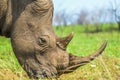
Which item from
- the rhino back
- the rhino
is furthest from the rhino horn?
the rhino back

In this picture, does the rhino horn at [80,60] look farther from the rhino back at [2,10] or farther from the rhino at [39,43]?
the rhino back at [2,10]

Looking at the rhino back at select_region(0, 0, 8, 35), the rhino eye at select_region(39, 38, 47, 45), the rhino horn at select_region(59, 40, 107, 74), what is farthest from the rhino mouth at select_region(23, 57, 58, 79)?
the rhino back at select_region(0, 0, 8, 35)

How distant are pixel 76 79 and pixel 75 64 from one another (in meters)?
1.03

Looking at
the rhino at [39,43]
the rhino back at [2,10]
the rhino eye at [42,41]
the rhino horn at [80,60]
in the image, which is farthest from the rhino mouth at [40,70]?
the rhino back at [2,10]

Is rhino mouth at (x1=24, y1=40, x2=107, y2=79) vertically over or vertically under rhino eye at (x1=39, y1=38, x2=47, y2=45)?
under

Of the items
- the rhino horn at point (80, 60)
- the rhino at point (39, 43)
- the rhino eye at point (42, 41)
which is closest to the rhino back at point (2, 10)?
the rhino at point (39, 43)

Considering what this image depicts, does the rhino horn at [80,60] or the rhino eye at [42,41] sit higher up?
the rhino eye at [42,41]

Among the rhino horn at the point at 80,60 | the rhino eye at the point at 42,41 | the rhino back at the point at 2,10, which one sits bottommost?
the rhino horn at the point at 80,60

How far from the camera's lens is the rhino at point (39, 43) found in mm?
7113

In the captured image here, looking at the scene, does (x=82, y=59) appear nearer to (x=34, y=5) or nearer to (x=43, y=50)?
(x=43, y=50)

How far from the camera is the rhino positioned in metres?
7.11

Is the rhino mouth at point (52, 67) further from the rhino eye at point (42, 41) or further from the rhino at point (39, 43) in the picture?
the rhino eye at point (42, 41)

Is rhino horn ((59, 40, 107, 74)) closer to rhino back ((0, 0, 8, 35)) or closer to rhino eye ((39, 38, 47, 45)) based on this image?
rhino eye ((39, 38, 47, 45))

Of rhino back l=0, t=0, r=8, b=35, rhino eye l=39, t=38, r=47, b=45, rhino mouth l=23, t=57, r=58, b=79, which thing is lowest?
rhino mouth l=23, t=57, r=58, b=79
